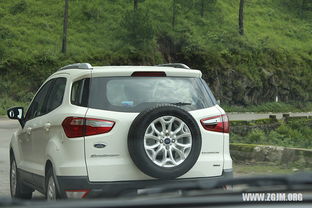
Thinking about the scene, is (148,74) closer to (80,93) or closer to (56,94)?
(80,93)

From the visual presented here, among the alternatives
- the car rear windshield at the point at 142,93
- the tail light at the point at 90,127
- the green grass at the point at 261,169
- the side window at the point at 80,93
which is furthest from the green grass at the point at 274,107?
the tail light at the point at 90,127

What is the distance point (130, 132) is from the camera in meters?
6.38

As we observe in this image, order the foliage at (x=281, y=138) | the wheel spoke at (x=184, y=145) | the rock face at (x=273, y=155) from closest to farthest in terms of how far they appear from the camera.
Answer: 1. the wheel spoke at (x=184, y=145)
2. the rock face at (x=273, y=155)
3. the foliage at (x=281, y=138)

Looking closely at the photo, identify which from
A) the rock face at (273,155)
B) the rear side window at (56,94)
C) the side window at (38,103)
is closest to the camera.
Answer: the rear side window at (56,94)

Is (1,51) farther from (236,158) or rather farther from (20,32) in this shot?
(236,158)

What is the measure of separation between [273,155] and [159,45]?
131ft

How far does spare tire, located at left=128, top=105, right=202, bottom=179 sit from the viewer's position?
629 cm

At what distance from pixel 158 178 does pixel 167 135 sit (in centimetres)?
41

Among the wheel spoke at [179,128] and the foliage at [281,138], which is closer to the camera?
the wheel spoke at [179,128]

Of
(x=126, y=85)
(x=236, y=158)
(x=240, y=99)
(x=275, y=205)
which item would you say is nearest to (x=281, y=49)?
(x=240, y=99)

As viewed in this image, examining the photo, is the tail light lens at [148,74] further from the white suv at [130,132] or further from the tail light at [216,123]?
the tail light at [216,123]

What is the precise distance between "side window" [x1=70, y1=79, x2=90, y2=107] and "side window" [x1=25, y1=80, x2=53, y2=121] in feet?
4.06

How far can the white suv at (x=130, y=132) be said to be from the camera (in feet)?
20.8

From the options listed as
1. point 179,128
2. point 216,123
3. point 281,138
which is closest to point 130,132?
point 179,128
